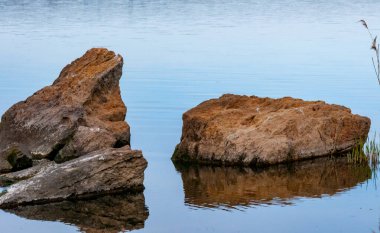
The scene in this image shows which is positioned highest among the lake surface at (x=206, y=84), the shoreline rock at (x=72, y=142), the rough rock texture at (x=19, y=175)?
the shoreline rock at (x=72, y=142)

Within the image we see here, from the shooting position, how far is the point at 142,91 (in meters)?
31.3

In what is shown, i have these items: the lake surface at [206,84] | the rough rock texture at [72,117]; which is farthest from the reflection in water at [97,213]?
the rough rock texture at [72,117]

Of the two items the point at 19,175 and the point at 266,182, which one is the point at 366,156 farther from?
the point at 19,175

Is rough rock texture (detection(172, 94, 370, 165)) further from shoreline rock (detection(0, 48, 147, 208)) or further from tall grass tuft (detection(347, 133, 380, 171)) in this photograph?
shoreline rock (detection(0, 48, 147, 208))

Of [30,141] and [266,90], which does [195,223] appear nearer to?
[30,141]

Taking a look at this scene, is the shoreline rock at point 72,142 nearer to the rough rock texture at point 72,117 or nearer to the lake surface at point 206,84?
the rough rock texture at point 72,117

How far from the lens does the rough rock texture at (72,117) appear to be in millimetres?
20844

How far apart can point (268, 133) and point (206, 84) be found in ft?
41.0

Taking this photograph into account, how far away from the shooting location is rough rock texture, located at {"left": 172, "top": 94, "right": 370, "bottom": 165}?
20.3 metres

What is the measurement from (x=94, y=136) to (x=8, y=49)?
2480 cm

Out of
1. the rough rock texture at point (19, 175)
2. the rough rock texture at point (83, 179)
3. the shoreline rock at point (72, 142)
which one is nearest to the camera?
the rough rock texture at point (83, 179)

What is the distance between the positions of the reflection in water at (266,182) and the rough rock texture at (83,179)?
112 centimetres

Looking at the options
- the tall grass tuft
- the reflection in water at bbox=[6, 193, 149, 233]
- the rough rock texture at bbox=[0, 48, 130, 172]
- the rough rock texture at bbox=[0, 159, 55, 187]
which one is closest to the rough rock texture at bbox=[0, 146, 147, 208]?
the reflection in water at bbox=[6, 193, 149, 233]

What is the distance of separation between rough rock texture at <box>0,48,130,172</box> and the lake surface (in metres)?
1.10
